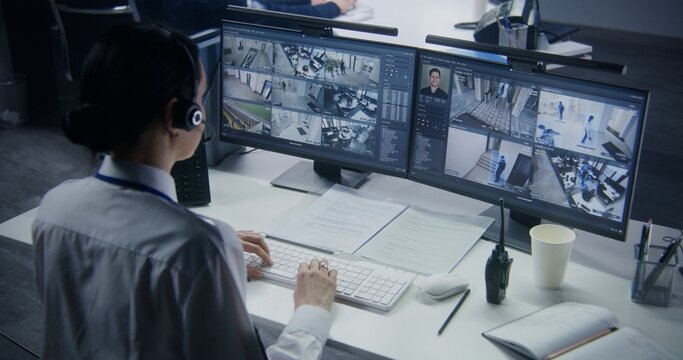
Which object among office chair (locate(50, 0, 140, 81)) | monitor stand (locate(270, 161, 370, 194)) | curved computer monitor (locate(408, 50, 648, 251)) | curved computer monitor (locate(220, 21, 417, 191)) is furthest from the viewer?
office chair (locate(50, 0, 140, 81))

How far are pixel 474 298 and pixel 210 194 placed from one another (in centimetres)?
82

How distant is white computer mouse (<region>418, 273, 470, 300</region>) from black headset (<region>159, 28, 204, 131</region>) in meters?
0.65

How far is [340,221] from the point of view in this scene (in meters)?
2.07

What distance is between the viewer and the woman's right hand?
65.8 inches

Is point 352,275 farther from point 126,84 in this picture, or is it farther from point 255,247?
point 126,84

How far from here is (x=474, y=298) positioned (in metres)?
1.76

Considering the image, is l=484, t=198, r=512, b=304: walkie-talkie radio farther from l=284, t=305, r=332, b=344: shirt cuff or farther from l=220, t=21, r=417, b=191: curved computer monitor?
l=220, t=21, r=417, b=191: curved computer monitor

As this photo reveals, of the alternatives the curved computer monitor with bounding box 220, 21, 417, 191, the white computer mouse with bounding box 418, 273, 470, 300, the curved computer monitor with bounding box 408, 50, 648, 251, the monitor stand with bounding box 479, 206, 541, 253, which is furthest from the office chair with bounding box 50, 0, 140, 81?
the white computer mouse with bounding box 418, 273, 470, 300

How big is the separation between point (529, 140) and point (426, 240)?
34 centimetres

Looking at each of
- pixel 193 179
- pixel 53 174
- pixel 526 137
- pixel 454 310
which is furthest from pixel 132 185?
pixel 53 174

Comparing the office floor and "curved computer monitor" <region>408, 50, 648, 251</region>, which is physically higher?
"curved computer monitor" <region>408, 50, 648, 251</region>

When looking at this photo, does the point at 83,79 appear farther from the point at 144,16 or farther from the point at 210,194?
the point at 144,16

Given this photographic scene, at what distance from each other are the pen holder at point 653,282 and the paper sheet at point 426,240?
39 centimetres

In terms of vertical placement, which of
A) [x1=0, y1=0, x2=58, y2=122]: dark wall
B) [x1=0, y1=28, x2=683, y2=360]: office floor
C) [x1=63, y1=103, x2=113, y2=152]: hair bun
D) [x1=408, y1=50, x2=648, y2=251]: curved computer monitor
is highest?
[x1=63, y1=103, x2=113, y2=152]: hair bun
